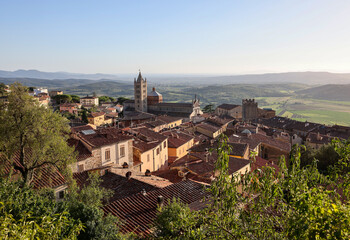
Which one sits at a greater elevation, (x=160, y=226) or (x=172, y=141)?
(x=160, y=226)

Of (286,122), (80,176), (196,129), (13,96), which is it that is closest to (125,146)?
(80,176)

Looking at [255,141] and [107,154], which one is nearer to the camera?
[107,154]

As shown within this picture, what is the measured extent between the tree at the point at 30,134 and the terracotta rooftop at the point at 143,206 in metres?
4.14

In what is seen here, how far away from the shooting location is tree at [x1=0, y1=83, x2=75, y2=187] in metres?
12.5

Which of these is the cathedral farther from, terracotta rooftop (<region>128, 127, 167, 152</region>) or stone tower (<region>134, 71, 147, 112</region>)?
terracotta rooftop (<region>128, 127, 167, 152</region>)

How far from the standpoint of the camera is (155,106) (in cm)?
10400

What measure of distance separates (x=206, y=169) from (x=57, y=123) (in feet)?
42.1

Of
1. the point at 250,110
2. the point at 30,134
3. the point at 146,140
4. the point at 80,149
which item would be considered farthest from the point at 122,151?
the point at 250,110

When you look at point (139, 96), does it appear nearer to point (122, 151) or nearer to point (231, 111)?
point (231, 111)

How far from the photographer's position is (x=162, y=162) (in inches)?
1209

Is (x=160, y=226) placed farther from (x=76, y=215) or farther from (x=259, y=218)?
(x=259, y=218)

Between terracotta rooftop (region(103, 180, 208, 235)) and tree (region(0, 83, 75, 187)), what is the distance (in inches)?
163

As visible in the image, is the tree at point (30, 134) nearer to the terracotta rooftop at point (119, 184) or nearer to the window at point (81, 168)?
the terracotta rooftop at point (119, 184)

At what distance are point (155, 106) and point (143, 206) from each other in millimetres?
92288
